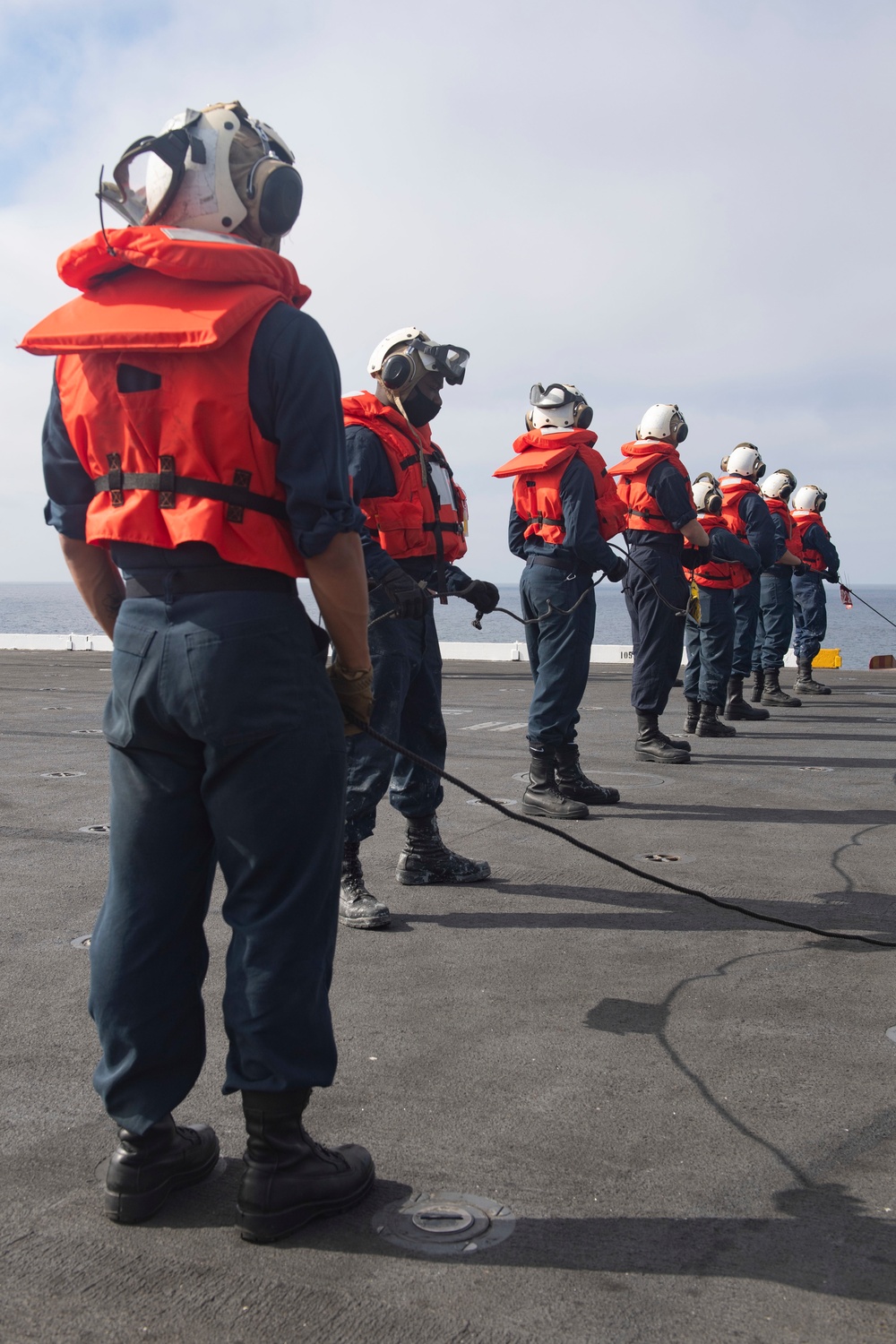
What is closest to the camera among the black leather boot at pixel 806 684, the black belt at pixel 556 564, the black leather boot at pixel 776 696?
the black belt at pixel 556 564

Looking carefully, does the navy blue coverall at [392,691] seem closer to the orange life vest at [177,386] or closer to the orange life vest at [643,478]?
the orange life vest at [177,386]

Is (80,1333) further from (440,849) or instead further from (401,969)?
(440,849)

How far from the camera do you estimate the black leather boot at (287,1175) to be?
2.03 meters

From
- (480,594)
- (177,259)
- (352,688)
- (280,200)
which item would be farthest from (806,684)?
(177,259)

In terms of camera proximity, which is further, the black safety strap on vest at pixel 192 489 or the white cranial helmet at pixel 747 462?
the white cranial helmet at pixel 747 462

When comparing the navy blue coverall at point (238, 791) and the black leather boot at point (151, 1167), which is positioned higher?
the navy blue coverall at point (238, 791)

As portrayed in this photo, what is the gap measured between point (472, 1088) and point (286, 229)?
6.28 ft

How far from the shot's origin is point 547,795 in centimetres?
592

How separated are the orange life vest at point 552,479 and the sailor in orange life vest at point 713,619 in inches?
128

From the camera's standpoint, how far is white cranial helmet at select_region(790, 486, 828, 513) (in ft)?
43.8

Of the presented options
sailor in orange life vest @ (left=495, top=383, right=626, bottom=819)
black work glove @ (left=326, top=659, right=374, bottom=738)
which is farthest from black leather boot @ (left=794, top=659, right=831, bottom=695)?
black work glove @ (left=326, top=659, right=374, bottom=738)

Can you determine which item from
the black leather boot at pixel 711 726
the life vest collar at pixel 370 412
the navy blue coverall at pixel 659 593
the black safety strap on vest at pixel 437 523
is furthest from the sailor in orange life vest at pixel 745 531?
the life vest collar at pixel 370 412

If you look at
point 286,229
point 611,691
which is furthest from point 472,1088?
point 611,691

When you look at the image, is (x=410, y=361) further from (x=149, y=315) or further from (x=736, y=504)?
(x=736, y=504)
